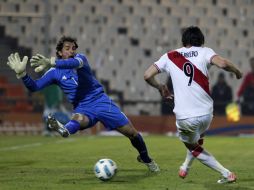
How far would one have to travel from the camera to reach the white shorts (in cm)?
835

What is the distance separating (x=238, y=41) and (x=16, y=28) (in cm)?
893

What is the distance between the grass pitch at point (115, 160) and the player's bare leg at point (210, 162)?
13cm

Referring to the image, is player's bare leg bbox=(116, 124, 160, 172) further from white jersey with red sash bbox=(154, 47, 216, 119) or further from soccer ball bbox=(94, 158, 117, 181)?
white jersey with red sash bbox=(154, 47, 216, 119)

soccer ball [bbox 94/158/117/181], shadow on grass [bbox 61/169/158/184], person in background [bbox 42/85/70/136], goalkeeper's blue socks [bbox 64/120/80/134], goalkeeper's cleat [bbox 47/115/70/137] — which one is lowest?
person in background [bbox 42/85/70/136]

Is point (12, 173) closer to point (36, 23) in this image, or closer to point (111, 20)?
point (36, 23)

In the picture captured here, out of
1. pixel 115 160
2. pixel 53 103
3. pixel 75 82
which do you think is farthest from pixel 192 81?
pixel 53 103

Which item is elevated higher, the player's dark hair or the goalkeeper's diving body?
the player's dark hair

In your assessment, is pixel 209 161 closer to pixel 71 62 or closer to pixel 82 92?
pixel 71 62

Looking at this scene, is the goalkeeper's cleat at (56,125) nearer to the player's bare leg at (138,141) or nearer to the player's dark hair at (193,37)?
the player's bare leg at (138,141)

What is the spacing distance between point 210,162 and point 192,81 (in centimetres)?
105

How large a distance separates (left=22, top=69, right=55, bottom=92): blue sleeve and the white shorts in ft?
8.54

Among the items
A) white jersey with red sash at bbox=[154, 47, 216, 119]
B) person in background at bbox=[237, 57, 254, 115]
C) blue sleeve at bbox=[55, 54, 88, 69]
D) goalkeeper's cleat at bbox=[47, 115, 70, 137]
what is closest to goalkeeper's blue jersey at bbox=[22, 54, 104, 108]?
blue sleeve at bbox=[55, 54, 88, 69]

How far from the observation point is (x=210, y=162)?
8492 mm

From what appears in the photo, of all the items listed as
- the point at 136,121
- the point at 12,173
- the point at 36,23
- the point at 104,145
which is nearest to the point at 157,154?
the point at 104,145
